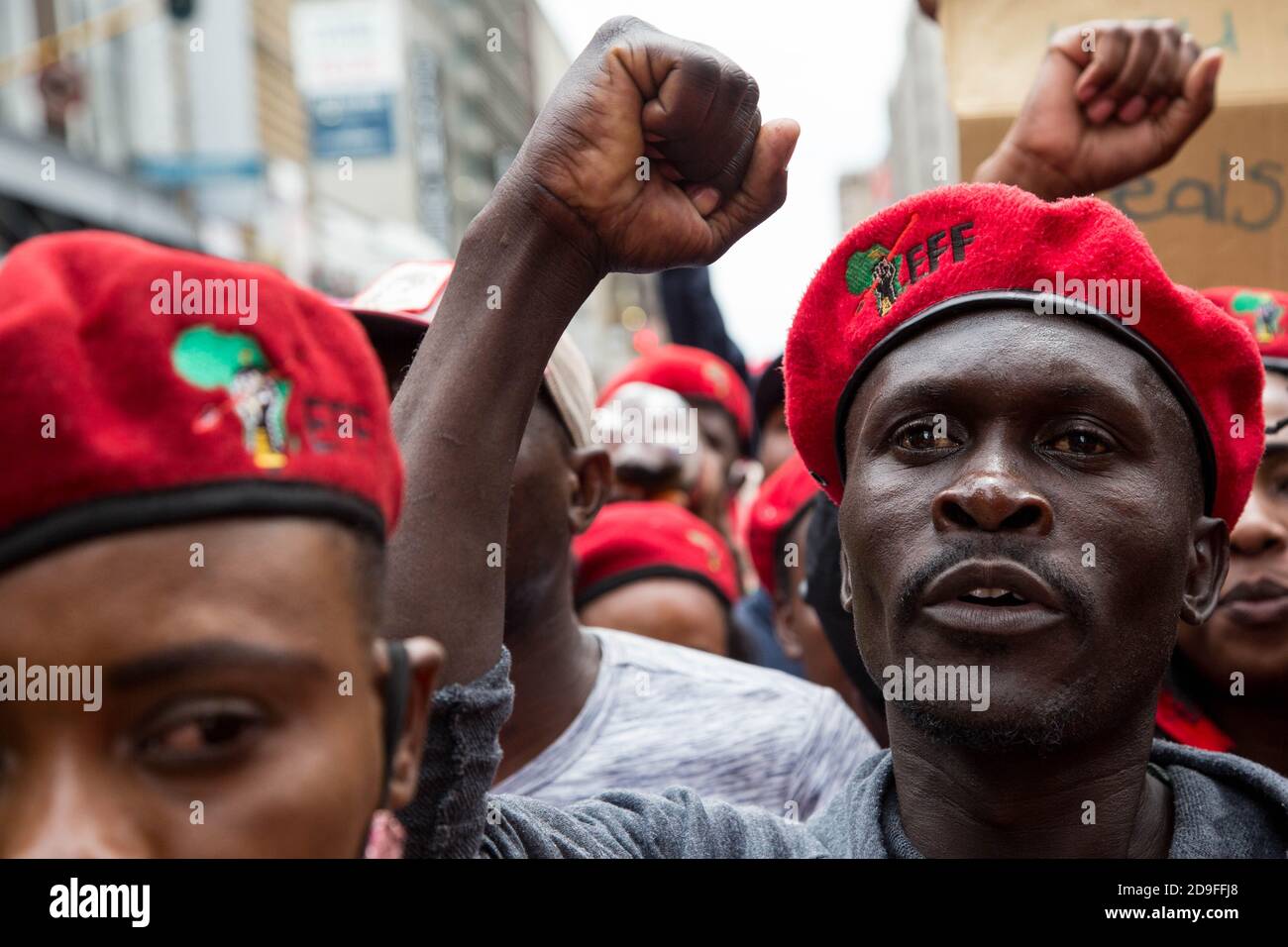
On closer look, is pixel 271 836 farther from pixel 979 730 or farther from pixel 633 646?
pixel 633 646

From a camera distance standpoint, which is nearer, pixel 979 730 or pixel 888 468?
pixel 979 730

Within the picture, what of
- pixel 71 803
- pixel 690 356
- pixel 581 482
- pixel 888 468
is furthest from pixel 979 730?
pixel 690 356

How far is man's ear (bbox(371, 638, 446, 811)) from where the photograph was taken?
132cm

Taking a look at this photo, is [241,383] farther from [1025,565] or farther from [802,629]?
[802,629]

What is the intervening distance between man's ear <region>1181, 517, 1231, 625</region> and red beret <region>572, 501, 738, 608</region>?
86.8 inches

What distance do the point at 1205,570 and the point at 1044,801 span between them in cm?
42

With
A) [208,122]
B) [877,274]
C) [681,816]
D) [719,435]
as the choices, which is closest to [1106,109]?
[877,274]

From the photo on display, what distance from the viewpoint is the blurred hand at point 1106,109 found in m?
2.64

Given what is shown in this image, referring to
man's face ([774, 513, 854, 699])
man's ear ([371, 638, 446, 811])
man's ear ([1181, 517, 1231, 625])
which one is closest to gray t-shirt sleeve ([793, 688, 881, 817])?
man's face ([774, 513, 854, 699])

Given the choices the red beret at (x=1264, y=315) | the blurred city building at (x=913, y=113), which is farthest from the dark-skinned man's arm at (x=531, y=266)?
the blurred city building at (x=913, y=113)

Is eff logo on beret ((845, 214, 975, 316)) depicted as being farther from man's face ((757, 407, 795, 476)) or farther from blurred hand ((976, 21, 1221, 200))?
man's face ((757, 407, 795, 476))

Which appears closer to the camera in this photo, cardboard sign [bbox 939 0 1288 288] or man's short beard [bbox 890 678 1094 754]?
man's short beard [bbox 890 678 1094 754]

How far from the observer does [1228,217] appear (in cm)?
323
